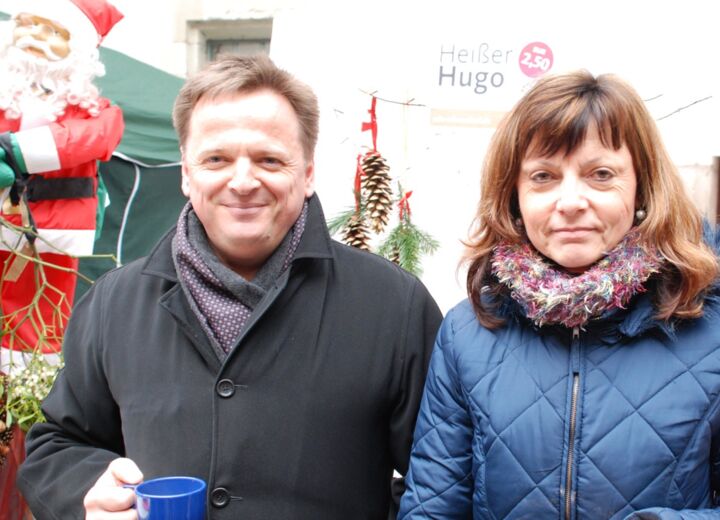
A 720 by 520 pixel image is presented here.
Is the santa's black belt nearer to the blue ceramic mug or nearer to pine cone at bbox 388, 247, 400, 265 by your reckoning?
pine cone at bbox 388, 247, 400, 265

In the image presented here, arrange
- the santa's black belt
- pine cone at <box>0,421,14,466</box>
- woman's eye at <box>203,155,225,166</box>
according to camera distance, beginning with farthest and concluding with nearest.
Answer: the santa's black belt < pine cone at <box>0,421,14,466</box> < woman's eye at <box>203,155,225,166</box>

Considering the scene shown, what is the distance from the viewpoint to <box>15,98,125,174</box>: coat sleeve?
3.06m

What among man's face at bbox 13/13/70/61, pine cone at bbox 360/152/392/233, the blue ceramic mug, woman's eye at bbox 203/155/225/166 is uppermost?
man's face at bbox 13/13/70/61

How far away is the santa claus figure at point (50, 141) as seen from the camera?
10.2 ft

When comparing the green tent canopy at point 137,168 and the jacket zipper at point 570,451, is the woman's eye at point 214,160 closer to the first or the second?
the jacket zipper at point 570,451

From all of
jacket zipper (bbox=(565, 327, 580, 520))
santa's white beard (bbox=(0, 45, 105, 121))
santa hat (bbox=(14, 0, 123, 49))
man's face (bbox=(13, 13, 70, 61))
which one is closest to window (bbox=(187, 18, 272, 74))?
santa hat (bbox=(14, 0, 123, 49))

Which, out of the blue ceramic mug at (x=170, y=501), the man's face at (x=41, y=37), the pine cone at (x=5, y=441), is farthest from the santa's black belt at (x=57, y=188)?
the blue ceramic mug at (x=170, y=501)

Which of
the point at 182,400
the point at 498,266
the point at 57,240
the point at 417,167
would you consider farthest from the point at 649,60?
the point at 57,240

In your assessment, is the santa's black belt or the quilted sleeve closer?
the quilted sleeve

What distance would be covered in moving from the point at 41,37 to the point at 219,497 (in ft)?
9.52

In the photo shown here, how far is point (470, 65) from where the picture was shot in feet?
7.53

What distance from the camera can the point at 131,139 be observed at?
5223 millimetres

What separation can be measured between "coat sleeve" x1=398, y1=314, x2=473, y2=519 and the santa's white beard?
2.59m

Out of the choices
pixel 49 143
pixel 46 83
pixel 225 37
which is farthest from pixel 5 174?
pixel 225 37
